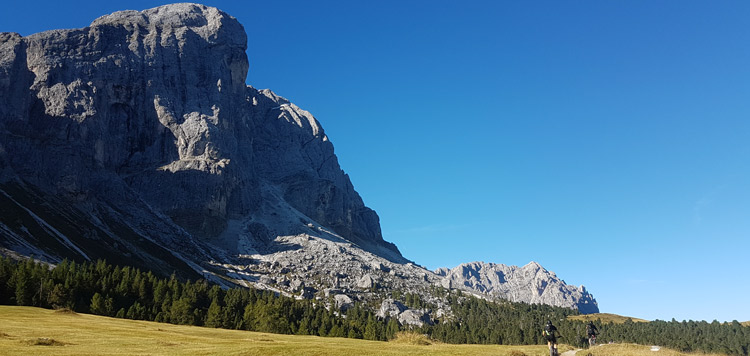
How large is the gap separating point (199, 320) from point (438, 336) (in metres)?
107

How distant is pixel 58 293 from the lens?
101625 mm

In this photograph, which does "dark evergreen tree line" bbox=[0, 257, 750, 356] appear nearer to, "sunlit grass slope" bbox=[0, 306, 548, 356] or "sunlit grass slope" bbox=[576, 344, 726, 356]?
"sunlit grass slope" bbox=[0, 306, 548, 356]

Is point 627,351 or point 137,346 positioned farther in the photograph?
point 627,351

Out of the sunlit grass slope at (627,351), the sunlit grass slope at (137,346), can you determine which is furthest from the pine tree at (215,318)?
the sunlit grass slope at (627,351)

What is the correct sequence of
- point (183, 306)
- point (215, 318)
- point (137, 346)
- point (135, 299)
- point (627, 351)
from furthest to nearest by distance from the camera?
point (135, 299) < point (215, 318) < point (183, 306) < point (627, 351) < point (137, 346)

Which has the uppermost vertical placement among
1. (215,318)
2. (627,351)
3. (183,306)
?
(627,351)

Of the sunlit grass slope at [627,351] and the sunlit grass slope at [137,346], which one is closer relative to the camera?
the sunlit grass slope at [137,346]

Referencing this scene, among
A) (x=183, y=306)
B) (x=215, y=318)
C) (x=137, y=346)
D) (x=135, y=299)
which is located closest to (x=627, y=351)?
(x=137, y=346)

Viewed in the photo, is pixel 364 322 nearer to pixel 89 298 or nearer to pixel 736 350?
pixel 89 298

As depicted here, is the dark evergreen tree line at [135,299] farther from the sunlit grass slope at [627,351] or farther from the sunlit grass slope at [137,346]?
the sunlit grass slope at [627,351]

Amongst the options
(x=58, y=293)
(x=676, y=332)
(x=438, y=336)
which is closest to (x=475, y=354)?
(x=58, y=293)

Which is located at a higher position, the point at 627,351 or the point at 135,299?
the point at 627,351

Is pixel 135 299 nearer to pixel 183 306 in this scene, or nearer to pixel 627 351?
pixel 183 306

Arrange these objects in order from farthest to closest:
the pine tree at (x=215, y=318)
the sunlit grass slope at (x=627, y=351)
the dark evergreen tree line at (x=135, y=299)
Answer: the pine tree at (x=215, y=318), the dark evergreen tree line at (x=135, y=299), the sunlit grass slope at (x=627, y=351)
